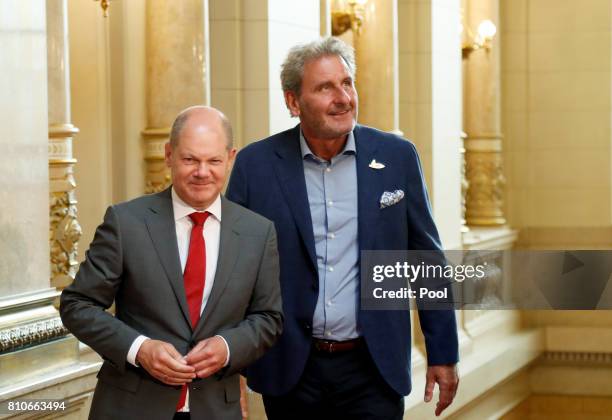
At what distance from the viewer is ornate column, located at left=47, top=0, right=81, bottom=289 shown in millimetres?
7363

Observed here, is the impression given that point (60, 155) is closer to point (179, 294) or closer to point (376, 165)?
point (376, 165)

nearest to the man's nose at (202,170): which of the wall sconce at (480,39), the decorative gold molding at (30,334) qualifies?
the decorative gold molding at (30,334)

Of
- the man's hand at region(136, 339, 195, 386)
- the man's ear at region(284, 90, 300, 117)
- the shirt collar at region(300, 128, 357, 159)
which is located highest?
the man's ear at region(284, 90, 300, 117)

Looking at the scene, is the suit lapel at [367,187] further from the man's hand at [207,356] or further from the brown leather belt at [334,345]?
the man's hand at [207,356]

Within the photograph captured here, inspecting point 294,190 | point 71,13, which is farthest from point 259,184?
point 71,13

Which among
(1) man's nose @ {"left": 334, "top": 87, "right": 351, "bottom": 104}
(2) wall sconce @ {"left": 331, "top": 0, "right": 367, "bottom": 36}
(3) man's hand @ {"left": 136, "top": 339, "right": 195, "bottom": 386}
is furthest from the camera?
(2) wall sconce @ {"left": 331, "top": 0, "right": 367, "bottom": 36}

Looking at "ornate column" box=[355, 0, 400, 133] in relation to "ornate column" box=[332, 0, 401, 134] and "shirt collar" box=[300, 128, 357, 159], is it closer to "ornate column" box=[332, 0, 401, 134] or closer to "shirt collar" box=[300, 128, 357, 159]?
"ornate column" box=[332, 0, 401, 134]

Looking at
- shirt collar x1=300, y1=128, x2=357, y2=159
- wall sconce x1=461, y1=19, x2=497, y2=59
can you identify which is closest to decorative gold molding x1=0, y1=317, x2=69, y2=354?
shirt collar x1=300, y1=128, x2=357, y2=159

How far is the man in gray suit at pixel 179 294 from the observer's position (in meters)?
3.87

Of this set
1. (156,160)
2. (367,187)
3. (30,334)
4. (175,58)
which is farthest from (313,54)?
(156,160)

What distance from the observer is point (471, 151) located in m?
15.5

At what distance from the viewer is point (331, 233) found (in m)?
4.76

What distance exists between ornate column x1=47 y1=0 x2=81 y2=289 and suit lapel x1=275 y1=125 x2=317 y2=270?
2792mm

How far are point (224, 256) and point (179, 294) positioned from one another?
18 centimetres
